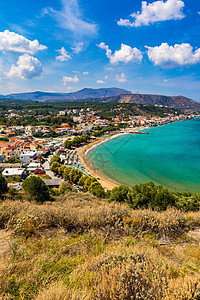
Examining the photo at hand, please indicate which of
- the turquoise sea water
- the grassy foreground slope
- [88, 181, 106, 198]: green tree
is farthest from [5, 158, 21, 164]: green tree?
the grassy foreground slope

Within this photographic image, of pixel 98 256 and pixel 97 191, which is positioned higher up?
pixel 98 256

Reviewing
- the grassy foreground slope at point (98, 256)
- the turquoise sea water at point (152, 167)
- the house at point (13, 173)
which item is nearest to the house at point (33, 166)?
the house at point (13, 173)

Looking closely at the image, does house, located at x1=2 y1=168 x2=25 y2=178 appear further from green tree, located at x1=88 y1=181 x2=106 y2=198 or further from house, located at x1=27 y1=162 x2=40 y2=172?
green tree, located at x1=88 y1=181 x2=106 y2=198

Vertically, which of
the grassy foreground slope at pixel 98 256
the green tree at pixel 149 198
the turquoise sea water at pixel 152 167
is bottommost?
the turquoise sea water at pixel 152 167

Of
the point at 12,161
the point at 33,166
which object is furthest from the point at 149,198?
the point at 12,161

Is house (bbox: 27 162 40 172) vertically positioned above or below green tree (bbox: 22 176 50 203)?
below

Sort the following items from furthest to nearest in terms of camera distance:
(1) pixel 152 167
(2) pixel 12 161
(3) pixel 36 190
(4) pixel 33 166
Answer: (1) pixel 152 167, (2) pixel 12 161, (4) pixel 33 166, (3) pixel 36 190

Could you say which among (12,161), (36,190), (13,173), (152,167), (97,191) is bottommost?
(152,167)

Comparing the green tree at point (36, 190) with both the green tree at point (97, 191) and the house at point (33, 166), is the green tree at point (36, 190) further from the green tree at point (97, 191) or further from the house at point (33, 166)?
the house at point (33, 166)

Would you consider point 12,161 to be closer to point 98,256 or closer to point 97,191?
point 97,191
